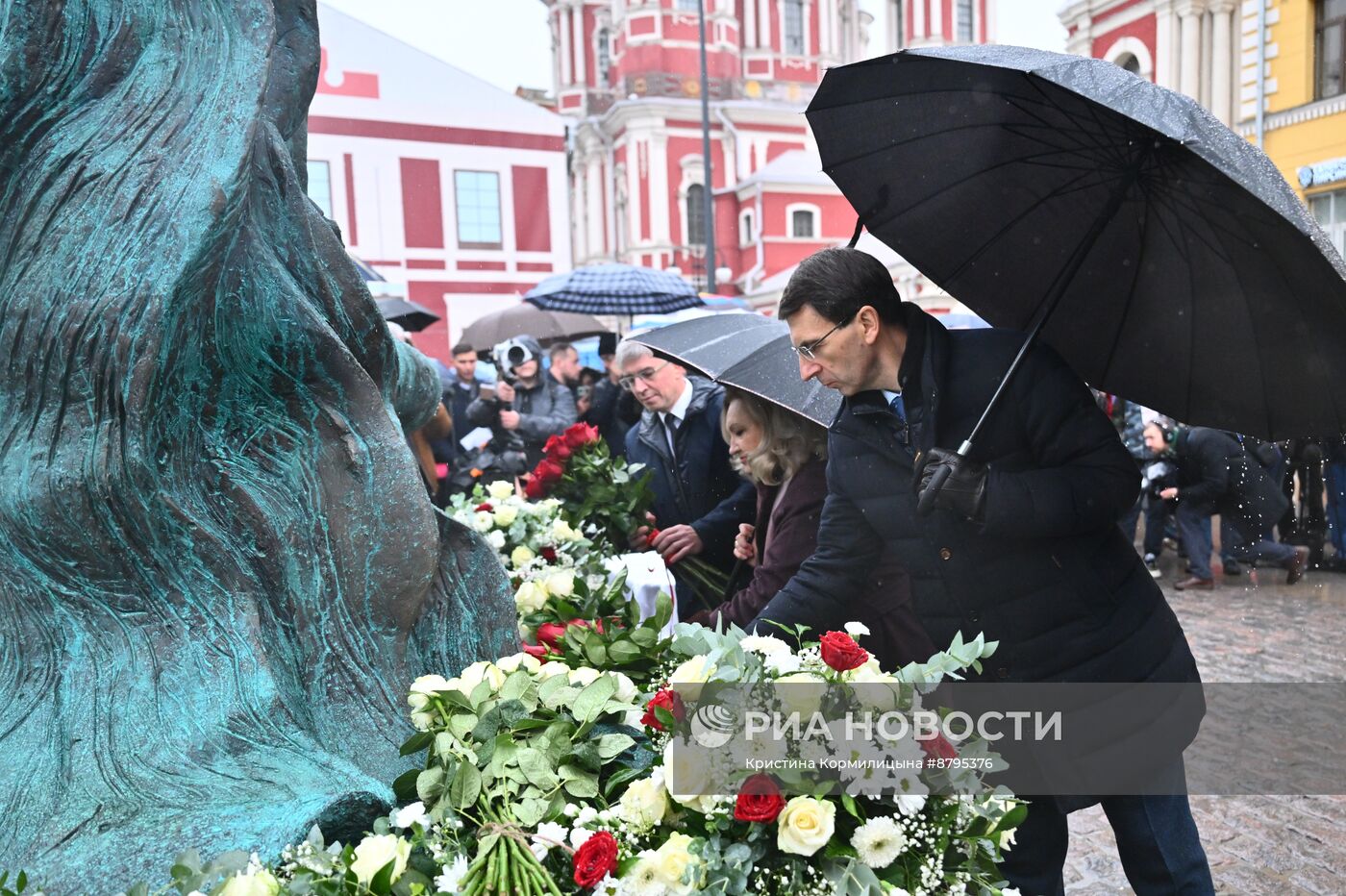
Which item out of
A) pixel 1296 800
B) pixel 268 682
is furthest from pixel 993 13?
pixel 268 682

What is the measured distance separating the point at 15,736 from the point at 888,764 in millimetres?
1404

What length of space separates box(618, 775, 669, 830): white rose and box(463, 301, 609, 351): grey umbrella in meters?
11.0

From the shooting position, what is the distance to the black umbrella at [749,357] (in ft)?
11.3

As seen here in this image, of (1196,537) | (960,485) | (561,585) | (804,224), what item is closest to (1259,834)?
(960,485)

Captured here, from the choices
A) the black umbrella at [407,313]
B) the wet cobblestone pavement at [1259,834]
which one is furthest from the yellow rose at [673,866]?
the black umbrella at [407,313]

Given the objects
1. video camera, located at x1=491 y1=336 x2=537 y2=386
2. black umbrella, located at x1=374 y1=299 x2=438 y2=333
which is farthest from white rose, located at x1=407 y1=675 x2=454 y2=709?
black umbrella, located at x1=374 y1=299 x2=438 y2=333

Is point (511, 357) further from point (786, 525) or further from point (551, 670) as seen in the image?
point (551, 670)

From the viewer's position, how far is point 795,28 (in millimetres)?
41781

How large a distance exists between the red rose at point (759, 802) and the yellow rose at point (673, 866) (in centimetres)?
10

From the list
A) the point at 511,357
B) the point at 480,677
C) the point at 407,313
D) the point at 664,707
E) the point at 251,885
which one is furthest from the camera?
the point at 407,313

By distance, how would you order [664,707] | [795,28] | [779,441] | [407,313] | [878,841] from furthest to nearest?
[795,28]
[407,313]
[779,441]
[664,707]
[878,841]

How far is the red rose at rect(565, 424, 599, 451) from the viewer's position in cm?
472

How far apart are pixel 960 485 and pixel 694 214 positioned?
3708 cm

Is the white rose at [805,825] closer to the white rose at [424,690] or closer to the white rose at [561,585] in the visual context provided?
the white rose at [424,690]
